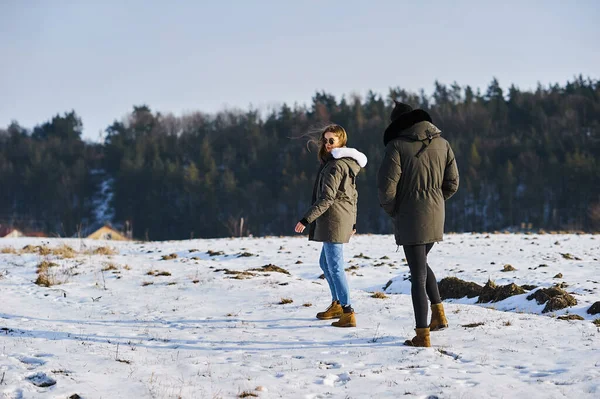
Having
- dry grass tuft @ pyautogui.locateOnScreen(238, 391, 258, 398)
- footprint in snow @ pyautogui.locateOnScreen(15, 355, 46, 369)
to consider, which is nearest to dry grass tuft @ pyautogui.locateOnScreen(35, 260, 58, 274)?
footprint in snow @ pyautogui.locateOnScreen(15, 355, 46, 369)

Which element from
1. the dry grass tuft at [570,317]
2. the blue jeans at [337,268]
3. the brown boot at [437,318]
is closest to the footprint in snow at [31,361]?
the blue jeans at [337,268]

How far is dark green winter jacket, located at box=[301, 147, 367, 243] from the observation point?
6.43 metres

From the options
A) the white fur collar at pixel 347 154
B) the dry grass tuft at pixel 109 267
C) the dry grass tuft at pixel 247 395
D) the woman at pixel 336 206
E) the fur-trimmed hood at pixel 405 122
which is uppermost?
the fur-trimmed hood at pixel 405 122

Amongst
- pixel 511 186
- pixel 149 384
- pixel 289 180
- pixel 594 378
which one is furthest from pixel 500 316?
pixel 289 180

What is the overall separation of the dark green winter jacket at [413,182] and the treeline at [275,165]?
55.5 meters

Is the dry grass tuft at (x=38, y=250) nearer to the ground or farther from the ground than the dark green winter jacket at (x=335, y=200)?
nearer to the ground

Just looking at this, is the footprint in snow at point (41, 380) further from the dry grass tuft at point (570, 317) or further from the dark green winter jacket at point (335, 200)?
the dry grass tuft at point (570, 317)

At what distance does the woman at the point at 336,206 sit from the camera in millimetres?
6465

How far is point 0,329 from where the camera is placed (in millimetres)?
6438

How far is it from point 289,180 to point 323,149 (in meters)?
68.3

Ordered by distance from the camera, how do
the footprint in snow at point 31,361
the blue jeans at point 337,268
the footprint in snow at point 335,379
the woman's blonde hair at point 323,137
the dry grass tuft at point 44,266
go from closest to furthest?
the footprint in snow at point 335,379, the footprint in snow at point 31,361, the blue jeans at point 337,268, the woman's blonde hair at point 323,137, the dry grass tuft at point 44,266

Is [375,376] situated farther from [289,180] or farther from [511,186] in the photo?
[289,180]

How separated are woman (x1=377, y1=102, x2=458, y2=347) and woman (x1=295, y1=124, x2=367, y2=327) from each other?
3.46 feet

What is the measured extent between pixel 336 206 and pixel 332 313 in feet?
4.71
